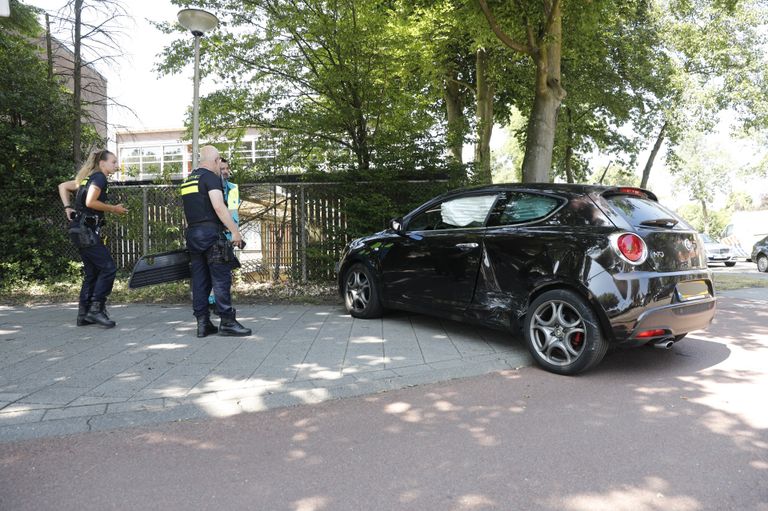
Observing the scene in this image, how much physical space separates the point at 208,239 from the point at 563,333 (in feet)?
11.7

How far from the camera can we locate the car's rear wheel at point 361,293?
649cm

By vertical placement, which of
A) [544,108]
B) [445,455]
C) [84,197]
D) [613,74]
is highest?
[613,74]

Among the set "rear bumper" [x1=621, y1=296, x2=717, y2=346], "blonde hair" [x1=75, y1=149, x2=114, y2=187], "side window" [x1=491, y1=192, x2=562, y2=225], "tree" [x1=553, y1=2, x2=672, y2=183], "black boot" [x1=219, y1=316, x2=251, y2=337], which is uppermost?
"tree" [x1=553, y1=2, x2=672, y2=183]

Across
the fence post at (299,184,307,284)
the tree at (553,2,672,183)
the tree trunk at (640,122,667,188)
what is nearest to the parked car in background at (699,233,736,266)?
the tree trunk at (640,122,667,188)

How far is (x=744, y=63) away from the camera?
21594 millimetres

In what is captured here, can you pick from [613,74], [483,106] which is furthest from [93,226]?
[613,74]

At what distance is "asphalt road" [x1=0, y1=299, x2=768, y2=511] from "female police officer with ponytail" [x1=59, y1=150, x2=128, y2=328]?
321 centimetres

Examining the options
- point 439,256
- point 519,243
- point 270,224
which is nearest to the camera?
point 519,243

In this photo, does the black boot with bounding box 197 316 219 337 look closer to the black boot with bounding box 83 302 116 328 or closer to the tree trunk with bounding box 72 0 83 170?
the black boot with bounding box 83 302 116 328

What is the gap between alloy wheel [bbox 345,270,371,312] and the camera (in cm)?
663

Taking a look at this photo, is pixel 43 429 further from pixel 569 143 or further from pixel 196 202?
pixel 569 143

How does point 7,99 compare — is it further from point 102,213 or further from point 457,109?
point 457,109

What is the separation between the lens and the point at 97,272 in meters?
6.17

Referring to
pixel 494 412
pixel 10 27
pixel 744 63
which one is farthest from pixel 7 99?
pixel 744 63
